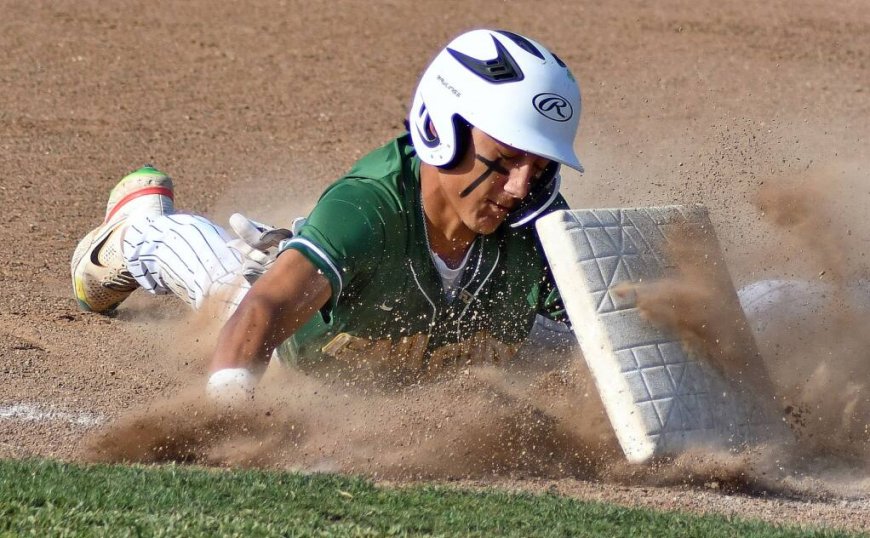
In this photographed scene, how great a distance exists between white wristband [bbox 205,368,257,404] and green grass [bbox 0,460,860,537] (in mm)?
238

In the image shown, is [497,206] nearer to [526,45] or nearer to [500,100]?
[500,100]

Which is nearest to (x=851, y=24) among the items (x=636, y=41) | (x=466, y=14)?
(x=636, y=41)

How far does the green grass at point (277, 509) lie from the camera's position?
307 cm

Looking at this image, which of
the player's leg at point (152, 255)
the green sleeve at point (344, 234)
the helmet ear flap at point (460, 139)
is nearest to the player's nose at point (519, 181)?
the helmet ear flap at point (460, 139)

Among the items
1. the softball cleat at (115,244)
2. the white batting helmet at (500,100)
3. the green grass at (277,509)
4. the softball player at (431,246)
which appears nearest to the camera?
the green grass at (277,509)

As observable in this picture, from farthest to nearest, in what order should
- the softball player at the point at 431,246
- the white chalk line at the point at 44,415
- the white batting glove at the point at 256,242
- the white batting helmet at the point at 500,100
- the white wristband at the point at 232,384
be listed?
the white batting glove at the point at 256,242 → the white chalk line at the point at 44,415 → the white batting helmet at the point at 500,100 → the softball player at the point at 431,246 → the white wristband at the point at 232,384

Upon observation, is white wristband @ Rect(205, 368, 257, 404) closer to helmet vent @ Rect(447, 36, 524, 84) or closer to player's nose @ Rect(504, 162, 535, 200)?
player's nose @ Rect(504, 162, 535, 200)

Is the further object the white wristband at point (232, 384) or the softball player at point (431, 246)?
the softball player at point (431, 246)

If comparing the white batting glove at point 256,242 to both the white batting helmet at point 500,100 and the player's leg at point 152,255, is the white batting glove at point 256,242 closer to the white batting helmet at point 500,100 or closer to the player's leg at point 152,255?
the player's leg at point 152,255

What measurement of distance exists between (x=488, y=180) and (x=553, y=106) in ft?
1.04

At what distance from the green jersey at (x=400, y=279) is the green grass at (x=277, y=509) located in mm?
774

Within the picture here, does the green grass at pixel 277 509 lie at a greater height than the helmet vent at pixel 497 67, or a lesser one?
lesser

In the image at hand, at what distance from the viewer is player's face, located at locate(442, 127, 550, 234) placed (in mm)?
4133

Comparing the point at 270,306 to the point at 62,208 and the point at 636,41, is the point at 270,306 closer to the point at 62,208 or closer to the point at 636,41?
the point at 62,208
